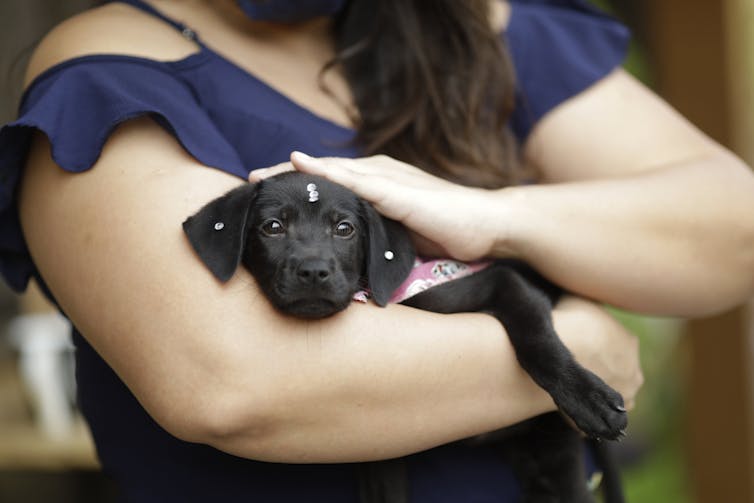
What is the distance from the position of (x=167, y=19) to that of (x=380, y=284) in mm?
535

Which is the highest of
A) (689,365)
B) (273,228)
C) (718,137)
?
(273,228)

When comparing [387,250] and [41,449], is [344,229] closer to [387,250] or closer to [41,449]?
[387,250]

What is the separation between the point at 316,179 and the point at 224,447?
0.44 meters

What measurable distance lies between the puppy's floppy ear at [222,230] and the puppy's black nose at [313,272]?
88 mm

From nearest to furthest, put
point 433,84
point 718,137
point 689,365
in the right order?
point 433,84 < point 718,137 < point 689,365

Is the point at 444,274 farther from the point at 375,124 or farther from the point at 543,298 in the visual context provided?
the point at 375,124

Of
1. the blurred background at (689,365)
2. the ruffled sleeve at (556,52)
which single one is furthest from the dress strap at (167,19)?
the blurred background at (689,365)

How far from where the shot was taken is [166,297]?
1.20 m

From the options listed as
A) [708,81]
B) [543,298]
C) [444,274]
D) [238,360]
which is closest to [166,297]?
[238,360]

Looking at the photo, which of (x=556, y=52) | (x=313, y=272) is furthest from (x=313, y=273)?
(x=556, y=52)

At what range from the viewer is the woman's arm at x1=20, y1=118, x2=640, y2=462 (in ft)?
3.88

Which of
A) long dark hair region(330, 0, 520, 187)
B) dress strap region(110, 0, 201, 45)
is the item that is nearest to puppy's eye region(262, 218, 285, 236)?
long dark hair region(330, 0, 520, 187)

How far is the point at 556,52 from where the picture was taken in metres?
1.80

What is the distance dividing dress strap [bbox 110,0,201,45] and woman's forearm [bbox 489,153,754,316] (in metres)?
0.53
